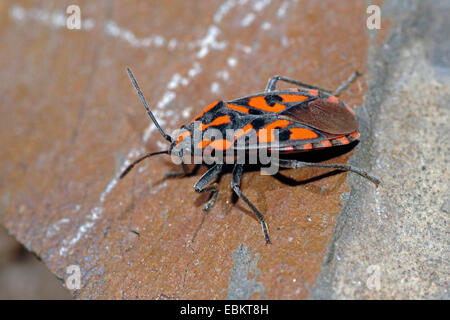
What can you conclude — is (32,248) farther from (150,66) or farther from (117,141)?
(150,66)

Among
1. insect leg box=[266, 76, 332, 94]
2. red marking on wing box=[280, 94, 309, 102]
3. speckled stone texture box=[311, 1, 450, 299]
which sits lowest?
speckled stone texture box=[311, 1, 450, 299]

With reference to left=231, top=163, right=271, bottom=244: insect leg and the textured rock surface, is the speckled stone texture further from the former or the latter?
left=231, top=163, right=271, bottom=244: insect leg

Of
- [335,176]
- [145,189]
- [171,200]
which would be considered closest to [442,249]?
[335,176]

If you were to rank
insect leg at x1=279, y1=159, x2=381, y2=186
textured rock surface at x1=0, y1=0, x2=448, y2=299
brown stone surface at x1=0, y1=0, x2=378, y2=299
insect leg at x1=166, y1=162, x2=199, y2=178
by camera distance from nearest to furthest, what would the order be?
textured rock surface at x1=0, y1=0, x2=448, y2=299 → brown stone surface at x1=0, y1=0, x2=378, y2=299 → insect leg at x1=279, y1=159, x2=381, y2=186 → insect leg at x1=166, y1=162, x2=199, y2=178

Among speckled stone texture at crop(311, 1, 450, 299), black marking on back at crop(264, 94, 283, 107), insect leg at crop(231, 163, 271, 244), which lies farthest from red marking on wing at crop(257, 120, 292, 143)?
speckled stone texture at crop(311, 1, 450, 299)

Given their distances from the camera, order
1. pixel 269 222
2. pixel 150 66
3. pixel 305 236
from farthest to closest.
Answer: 1. pixel 150 66
2. pixel 269 222
3. pixel 305 236

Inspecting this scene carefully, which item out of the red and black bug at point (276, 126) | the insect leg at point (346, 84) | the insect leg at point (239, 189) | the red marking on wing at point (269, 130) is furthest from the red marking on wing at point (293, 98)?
the insect leg at point (239, 189)

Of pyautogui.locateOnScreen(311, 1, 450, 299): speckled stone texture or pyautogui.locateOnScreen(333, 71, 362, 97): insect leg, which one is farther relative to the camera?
pyautogui.locateOnScreen(333, 71, 362, 97): insect leg
